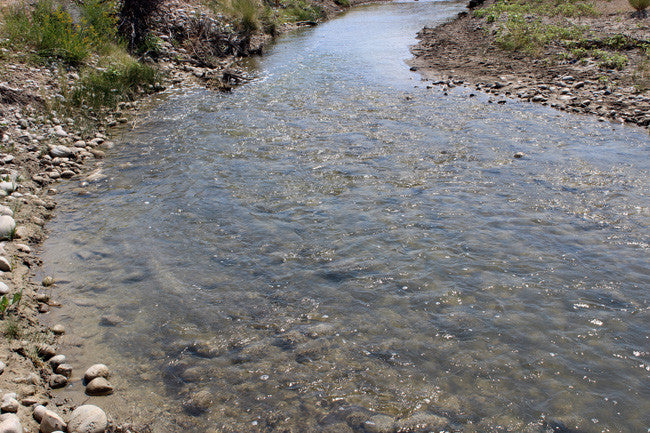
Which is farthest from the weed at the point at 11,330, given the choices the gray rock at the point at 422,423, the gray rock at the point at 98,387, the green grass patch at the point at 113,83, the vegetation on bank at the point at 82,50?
the green grass patch at the point at 113,83

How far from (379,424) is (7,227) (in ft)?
18.8

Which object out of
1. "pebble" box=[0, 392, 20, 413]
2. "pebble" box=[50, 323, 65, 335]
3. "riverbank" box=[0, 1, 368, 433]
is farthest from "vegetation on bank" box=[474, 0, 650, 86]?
"pebble" box=[0, 392, 20, 413]

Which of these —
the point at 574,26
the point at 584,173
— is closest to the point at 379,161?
the point at 584,173

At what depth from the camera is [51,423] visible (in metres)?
3.79

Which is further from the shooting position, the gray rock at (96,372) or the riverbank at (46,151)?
the gray rock at (96,372)

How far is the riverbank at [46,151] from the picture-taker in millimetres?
4398

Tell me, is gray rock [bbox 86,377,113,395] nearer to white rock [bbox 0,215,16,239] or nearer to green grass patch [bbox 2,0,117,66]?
white rock [bbox 0,215,16,239]

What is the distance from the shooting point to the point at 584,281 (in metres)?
5.92

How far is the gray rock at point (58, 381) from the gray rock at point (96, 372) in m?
0.18

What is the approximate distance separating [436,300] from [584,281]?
194 centimetres

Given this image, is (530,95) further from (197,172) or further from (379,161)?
(197,172)

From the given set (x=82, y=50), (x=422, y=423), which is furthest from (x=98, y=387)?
(x=82, y=50)

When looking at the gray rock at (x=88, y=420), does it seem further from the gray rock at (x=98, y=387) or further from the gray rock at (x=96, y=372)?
the gray rock at (x=96, y=372)

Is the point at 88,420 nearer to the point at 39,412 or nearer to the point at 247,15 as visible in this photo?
the point at 39,412
